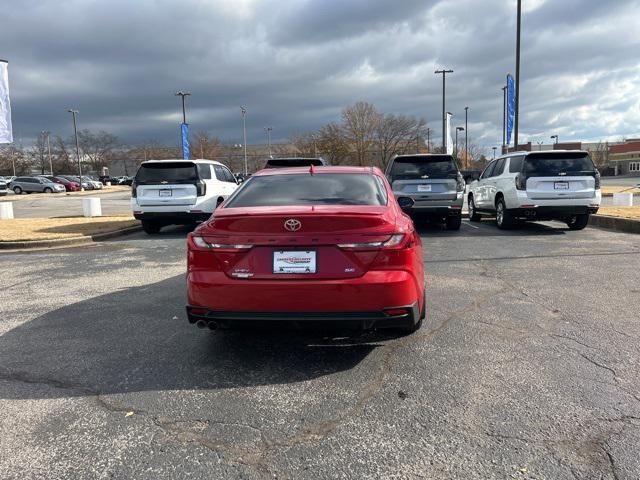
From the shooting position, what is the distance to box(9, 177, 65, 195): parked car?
155ft

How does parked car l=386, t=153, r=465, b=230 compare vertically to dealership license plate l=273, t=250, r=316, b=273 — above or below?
above

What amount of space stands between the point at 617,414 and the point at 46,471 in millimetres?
3266

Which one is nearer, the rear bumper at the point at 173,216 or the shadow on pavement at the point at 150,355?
the shadow on pavement at the point at 150,355

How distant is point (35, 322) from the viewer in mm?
5145

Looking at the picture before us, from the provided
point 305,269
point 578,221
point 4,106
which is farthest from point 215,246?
point 4,106

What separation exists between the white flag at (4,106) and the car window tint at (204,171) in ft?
21.2

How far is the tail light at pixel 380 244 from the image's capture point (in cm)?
357

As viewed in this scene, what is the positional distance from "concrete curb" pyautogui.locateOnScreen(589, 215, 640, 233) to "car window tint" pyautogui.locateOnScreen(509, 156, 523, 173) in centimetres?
296

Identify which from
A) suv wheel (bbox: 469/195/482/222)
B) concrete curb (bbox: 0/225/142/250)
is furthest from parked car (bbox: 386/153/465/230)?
concrete curb (bbox: 0/225/142/250)

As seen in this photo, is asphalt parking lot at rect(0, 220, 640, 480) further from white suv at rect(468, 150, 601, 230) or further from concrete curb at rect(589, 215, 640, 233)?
concrete curb at rect(589, 215, 640, 233)

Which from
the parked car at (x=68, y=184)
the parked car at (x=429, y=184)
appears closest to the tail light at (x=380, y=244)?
the parked car at (x=429, y=184)

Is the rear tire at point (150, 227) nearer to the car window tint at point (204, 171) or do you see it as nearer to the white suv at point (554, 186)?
the car window tint at point (204, 171)

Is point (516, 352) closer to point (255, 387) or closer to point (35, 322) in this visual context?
point (255, 387)

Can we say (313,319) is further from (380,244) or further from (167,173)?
(167,173)
